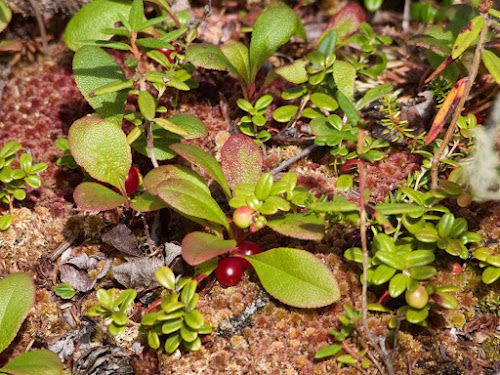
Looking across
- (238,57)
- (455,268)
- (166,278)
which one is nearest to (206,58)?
(238,57)

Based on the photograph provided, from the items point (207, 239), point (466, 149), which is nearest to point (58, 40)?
point (207, 239)

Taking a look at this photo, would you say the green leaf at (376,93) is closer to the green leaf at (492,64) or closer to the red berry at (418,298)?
the green leaf at (492,64)

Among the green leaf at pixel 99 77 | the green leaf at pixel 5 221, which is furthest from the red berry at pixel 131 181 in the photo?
the green leaf at pixel 5 221

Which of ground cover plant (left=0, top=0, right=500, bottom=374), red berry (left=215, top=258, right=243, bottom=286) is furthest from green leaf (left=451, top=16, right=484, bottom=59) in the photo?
red berry (left=215, top=258, right=243, bottom=286)

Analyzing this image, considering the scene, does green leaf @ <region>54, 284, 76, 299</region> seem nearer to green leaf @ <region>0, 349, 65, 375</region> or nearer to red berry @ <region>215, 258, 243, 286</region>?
green leaf @ <region>0, 349, 65, 375</region>

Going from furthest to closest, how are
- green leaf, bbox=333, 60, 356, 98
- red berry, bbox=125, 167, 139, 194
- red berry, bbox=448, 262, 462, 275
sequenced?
1. green leaf, bbox=333, 60, 356, 98
2. red berry, bbox=125, 167, 139, 194
3. red berry, bbox=448, 262, 462, 275

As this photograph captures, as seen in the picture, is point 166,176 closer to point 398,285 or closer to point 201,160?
point 201,160

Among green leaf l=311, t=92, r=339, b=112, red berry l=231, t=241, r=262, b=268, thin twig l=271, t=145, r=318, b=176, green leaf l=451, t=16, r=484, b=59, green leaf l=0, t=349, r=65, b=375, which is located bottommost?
green leaf l=0, t=349, r=65, b=375
